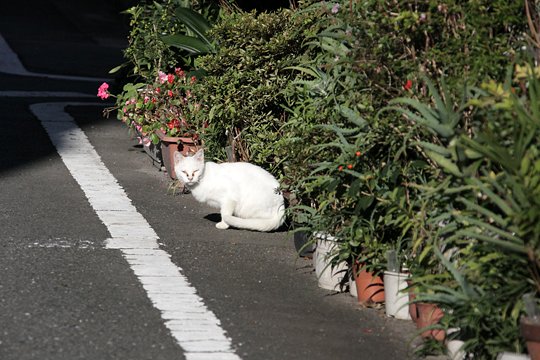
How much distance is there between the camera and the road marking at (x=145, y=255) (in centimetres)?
640

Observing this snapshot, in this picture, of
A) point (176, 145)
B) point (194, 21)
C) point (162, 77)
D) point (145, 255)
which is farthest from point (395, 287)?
point (194, 21)

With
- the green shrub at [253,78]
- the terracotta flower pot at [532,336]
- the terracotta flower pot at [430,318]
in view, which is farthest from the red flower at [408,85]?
the green shrub at [253,78]

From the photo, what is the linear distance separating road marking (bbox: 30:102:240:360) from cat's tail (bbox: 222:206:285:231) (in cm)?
63

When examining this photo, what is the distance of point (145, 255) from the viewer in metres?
8.20

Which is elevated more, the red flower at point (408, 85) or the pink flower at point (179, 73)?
the red flower at point (408, 85)

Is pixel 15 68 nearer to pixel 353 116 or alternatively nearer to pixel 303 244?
pixel 303 244

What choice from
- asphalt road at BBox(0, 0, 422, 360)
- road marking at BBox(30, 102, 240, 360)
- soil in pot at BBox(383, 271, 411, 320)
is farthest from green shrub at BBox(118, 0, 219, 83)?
soil in pot at BBox(383, 271, 411, 320)

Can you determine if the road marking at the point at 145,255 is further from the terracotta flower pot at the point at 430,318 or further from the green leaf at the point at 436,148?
the green leaf at the point at 436,148

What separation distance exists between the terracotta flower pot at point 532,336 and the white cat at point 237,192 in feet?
12.7

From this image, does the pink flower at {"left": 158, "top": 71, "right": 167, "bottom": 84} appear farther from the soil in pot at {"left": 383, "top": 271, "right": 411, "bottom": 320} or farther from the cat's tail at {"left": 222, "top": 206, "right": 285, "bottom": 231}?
the soil in pot at {"left": 383, "top": 271, "right": 411, "bottom": 320}

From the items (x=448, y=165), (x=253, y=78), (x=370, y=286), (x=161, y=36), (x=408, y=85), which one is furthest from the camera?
(x=161, y=36)

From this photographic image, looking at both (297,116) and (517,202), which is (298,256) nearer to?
(297,116)

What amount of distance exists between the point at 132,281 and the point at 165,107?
4.13 meters

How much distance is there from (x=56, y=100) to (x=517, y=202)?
11.0 meters
